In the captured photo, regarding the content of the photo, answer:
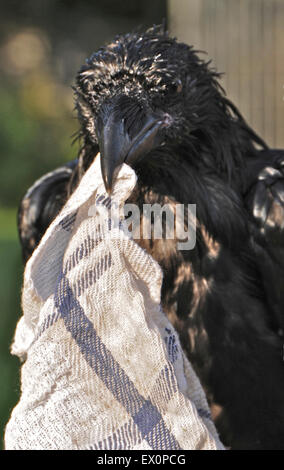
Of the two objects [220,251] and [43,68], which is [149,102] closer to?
[220,251]

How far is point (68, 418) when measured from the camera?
1.28 meters

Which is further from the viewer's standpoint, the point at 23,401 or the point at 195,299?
the point at 195,299

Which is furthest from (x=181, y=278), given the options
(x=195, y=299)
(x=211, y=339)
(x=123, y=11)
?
(x=123, y=11)

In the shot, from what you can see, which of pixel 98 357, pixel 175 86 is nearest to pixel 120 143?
pixel 175 86

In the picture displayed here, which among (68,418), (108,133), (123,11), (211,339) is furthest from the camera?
(123,11)

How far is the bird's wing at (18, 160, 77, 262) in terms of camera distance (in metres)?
2.44

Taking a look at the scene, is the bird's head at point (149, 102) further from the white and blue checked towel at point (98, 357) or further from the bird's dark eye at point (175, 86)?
the white and blue checked towel at point (98, 357)

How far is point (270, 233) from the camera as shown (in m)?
1.97

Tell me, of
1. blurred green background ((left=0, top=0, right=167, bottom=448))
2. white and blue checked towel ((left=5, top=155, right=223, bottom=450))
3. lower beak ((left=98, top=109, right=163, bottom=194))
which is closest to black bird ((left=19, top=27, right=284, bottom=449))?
lower beak ((left=98, top=109, right=163, bottom=194))

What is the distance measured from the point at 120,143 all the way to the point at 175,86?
347 millimetres

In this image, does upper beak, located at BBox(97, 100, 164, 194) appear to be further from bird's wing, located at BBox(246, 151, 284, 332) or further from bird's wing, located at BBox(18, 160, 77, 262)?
bird's wing, located at BBox(18, 160, 77, 262)

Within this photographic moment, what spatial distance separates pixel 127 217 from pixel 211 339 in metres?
0.49
